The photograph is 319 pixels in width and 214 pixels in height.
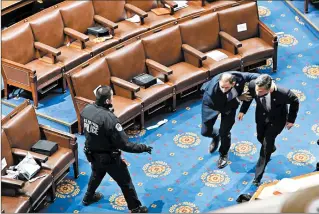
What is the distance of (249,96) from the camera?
5.76 m

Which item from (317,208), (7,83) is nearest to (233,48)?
(7,83)

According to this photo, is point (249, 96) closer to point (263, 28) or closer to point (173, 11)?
point (263, 28)

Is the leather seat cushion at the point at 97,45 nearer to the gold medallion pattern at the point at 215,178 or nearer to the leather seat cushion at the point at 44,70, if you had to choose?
the leather seat cushion at the point at 44,70

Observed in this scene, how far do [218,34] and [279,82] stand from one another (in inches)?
42.7

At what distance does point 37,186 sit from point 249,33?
13.8 ft

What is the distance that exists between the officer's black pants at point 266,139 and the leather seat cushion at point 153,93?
159 centimetres

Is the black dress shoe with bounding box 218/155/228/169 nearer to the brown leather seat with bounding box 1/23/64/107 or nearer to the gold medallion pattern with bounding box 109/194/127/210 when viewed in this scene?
the gold medallion pattern with bounding box 109/194/127/210

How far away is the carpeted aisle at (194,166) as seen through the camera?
5.94m

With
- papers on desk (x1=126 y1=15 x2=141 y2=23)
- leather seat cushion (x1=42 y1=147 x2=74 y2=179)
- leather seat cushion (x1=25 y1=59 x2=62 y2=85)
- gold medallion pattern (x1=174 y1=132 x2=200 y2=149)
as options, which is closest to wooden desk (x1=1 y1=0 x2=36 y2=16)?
leather seat cushion (x1=25 y1=59 x2=62 y2=85)

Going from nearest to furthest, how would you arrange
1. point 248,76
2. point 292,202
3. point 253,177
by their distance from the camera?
point 292,202 < point 248,76 < point 253,177

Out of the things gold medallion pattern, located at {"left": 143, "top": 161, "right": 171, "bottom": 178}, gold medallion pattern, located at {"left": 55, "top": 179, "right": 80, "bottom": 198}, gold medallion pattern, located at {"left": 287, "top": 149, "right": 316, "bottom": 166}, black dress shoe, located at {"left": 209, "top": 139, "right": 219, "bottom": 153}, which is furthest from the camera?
black dress shoe, located at {"left": 209, "top": 139, "right": 219, "bottom": 153}

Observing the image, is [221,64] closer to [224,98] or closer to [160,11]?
[160,11]

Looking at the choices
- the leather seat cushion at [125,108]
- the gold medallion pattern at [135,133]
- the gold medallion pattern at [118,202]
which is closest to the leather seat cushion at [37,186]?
the gold medallion pattern at [118,202]

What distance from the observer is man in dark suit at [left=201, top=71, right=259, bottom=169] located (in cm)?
565
